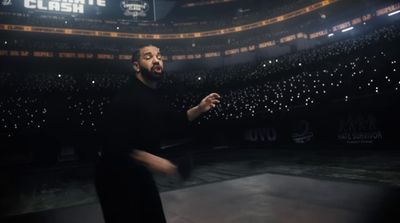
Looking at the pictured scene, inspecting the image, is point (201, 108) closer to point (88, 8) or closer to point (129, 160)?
point (129, 160)

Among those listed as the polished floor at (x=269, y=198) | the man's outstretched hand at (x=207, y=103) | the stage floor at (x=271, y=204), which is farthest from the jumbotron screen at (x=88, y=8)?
the man's outstretched hand at (x=207, y=103)

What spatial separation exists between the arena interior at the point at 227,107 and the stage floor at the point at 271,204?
0.08 feet

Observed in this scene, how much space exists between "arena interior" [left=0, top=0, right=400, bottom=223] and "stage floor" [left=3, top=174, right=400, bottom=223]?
2 cm

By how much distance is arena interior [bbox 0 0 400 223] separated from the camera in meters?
4.62

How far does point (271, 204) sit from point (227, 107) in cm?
1194

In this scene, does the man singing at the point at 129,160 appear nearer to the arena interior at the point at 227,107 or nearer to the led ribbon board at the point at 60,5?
the arena interior at the point at 227,107

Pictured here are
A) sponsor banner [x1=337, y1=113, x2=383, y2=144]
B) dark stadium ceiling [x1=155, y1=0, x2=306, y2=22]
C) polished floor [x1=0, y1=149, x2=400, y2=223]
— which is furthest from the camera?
dark stadium ceiling [x1=155, y1=0, x2=306, y2=22]

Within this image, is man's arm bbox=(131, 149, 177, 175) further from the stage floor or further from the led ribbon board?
the led ribbon board

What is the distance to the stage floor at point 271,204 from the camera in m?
3.46

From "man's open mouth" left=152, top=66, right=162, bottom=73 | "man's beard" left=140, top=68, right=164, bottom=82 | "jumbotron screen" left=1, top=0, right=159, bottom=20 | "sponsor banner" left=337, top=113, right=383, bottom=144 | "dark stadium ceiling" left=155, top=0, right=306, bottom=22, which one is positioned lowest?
"sponsor banner" left=337, top=113, right=383, bottom=144

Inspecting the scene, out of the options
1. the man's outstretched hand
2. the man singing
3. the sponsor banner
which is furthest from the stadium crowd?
the man singing

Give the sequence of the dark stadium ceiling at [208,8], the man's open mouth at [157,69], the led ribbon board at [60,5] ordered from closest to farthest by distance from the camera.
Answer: the man's open mouth at [157,69]
the led ribbon board at [60,5]
the dark stadium ceiling at [208,8]

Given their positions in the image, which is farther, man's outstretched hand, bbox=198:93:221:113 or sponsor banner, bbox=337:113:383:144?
sponsor banner, bbox=337:113:383:144

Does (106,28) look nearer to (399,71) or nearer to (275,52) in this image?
(275,52)
